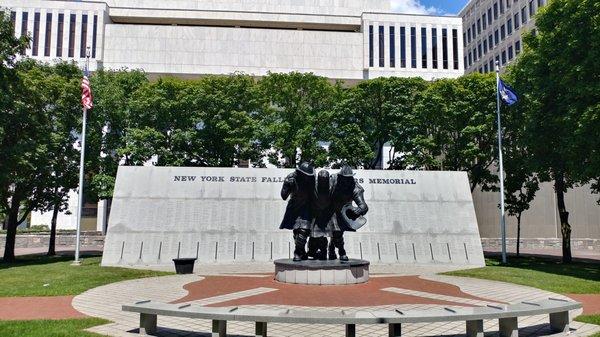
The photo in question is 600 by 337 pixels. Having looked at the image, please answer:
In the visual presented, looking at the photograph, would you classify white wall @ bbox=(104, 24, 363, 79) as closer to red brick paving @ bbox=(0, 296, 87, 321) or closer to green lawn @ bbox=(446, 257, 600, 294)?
green lawn @ bbox=(446, 257, 600, 294)

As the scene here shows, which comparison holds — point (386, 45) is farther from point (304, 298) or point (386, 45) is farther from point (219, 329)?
point (219, 329)

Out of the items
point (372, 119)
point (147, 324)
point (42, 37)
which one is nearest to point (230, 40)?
point (42, 37)

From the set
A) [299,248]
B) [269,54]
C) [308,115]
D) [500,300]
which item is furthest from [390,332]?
[269,54]

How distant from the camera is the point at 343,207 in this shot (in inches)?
609

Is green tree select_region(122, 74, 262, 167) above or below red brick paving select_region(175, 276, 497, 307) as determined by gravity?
above

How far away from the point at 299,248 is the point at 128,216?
38.7 ft

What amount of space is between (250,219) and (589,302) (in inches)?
614

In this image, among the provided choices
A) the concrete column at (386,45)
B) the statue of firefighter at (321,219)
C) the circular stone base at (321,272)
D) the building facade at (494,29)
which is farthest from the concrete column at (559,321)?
the concrete column at (386,45)

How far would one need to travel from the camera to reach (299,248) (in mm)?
15305

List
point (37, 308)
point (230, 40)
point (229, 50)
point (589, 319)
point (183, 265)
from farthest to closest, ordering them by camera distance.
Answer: point (230, 40) → point (229, 50) → point (183, 265) → point (37, 308) → point (589, 319)

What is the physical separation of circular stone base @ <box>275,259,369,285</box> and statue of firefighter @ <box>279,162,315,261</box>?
637 mm

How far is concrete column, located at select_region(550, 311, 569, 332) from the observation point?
28.2 feet

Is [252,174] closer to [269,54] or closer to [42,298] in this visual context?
[42,298]

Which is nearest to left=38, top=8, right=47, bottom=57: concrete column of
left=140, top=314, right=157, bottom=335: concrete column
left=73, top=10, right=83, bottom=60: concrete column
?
left=73, top=10, right=83, bottom=60: concrete column
